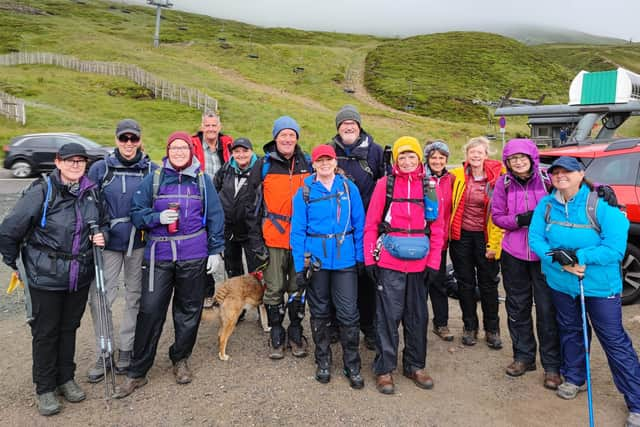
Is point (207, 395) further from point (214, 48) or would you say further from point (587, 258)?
point (214, 48)

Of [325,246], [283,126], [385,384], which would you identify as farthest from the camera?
[283,126]

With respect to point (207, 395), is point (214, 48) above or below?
above

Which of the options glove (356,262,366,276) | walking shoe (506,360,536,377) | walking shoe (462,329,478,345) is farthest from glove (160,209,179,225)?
walking shoe (506,360,536,377)

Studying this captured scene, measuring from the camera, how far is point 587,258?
3.40 m

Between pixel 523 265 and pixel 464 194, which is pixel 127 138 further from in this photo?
pixel 523 265

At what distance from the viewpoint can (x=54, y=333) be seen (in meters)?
3.54

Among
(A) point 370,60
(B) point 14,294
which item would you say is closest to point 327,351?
(B) point 14,294

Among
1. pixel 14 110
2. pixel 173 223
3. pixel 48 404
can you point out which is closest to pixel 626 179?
pixel 173 223

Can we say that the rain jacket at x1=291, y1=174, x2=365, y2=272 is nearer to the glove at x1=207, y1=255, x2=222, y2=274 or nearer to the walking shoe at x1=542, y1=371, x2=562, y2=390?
the glove at x1=207, y1=255, x2=222, y2=274

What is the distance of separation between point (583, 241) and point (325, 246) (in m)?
2.25

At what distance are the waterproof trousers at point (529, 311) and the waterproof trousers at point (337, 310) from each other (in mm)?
1619

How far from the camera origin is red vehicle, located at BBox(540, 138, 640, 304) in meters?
5.36

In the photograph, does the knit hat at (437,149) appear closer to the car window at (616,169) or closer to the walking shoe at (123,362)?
the car window at (616,169)

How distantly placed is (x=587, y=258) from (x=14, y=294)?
7161mm
